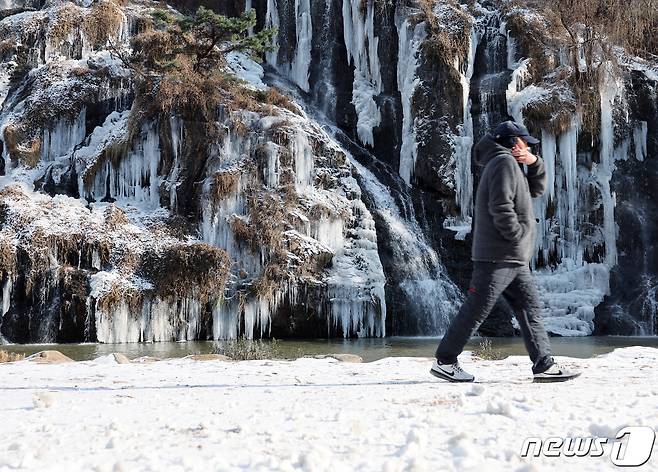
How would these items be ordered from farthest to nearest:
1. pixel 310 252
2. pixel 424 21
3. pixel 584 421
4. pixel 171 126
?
pixel 424 21 → pixel 171 126 → pixel 310 252 → pixel 584 421

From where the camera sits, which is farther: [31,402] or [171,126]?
[171,126]

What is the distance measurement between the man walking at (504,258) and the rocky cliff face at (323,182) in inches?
481

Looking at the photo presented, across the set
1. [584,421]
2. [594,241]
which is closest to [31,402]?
[584,421]

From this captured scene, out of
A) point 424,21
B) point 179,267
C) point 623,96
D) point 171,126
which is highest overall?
point 424,21

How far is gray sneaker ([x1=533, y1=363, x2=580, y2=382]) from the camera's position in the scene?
4.29 m

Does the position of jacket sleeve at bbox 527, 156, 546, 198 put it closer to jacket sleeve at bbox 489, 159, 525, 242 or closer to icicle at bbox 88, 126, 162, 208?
jacket sleeve at bbox 489, 159, 525, 242

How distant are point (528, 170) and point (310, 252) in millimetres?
12673

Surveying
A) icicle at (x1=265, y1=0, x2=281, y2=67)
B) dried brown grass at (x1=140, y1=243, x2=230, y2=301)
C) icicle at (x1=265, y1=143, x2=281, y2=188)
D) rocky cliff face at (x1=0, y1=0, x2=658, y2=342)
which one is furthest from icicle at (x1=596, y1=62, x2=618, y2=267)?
icicle at (x1=265, y1=0, x2=281, y2=67)

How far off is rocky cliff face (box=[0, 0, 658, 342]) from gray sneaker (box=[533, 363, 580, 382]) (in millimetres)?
12400

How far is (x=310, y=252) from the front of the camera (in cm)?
1709

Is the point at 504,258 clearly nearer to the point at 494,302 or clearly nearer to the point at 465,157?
the point at 494,302

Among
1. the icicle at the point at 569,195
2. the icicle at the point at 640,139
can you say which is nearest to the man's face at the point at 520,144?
the icicle at the point at 569,195

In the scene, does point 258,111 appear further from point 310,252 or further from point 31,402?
point 31,402

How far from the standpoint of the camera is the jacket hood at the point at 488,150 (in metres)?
4.46
